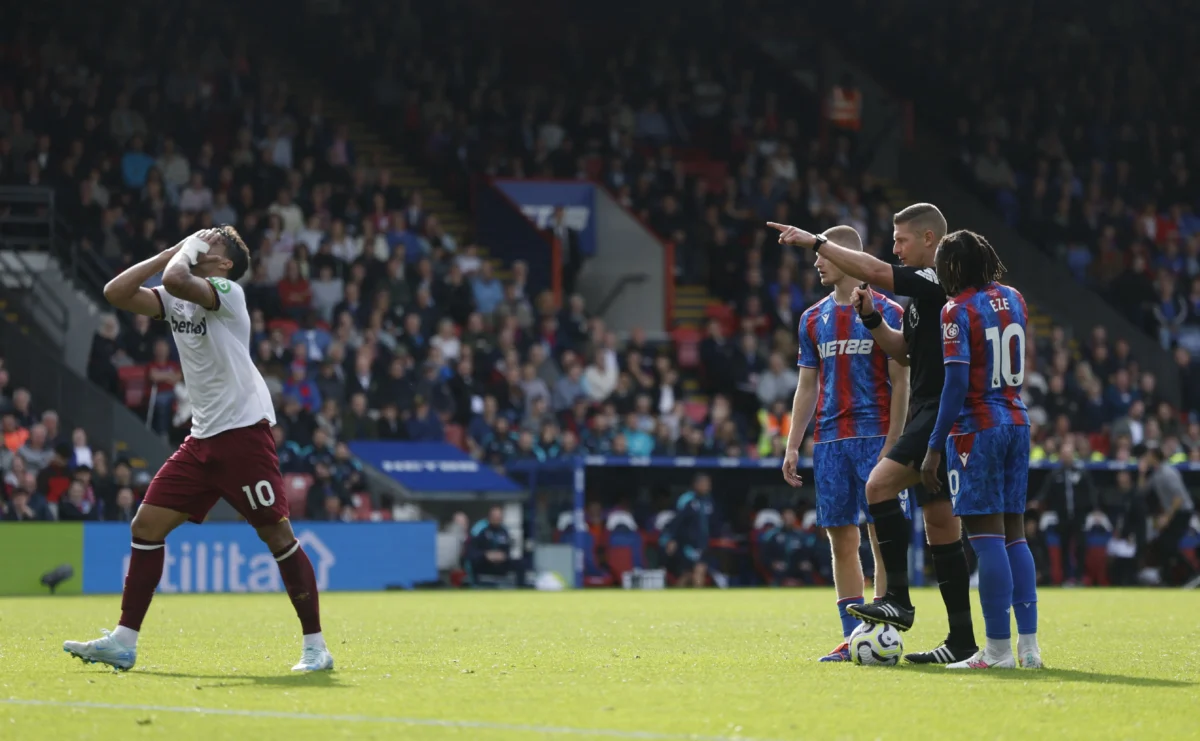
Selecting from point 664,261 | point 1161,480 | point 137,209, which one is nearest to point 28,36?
point 137,209

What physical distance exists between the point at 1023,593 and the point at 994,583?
15.4 inches

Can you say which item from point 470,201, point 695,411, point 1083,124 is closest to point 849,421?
point 695,411

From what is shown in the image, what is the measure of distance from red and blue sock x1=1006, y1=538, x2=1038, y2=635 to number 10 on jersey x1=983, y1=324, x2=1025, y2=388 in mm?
851

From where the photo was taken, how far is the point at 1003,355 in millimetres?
8984

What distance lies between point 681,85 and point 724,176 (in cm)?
259

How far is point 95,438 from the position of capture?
22859mm

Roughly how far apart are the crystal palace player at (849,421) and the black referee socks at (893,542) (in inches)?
7.7

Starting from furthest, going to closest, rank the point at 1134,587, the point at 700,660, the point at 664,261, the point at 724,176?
the point at 724,176 → the point at 664,261 → the point at 1134,587 → the point at 700,660

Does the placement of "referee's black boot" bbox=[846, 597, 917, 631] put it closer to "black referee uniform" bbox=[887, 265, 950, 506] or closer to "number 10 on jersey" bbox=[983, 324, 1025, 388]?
"black referee uniform" bbox=[887, 265, 950, 506]

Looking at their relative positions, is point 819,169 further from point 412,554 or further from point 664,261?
point 412,554

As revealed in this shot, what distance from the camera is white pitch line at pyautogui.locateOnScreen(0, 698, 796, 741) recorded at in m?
6.30

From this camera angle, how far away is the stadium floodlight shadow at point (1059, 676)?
27.7ft

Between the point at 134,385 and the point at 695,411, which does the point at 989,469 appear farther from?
the point at 695,411

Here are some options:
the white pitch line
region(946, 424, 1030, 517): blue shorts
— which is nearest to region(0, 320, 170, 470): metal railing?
region(946, 424, 1030, 517): blue shorts
